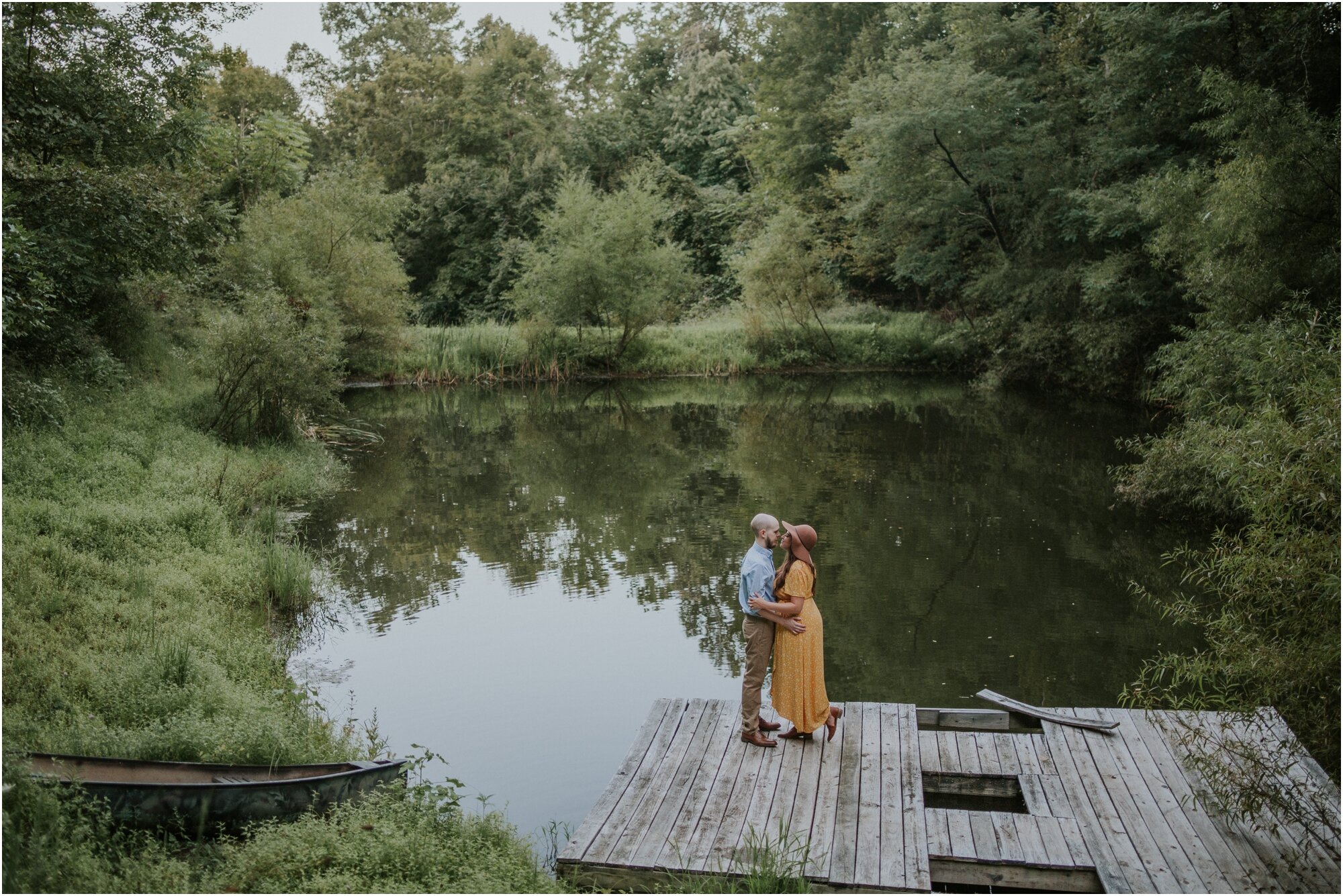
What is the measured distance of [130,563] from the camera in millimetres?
9227

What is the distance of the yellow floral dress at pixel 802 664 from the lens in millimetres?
6559

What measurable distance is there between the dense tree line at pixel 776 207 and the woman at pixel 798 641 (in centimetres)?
205

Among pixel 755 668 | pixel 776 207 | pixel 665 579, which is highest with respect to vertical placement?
pixel 776 207

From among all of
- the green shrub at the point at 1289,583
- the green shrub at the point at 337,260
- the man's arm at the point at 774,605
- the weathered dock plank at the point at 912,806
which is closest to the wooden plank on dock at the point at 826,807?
the weathered dock plank at the point at 912,806

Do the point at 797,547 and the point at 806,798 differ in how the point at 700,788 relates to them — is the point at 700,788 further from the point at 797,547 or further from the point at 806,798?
the point at 797,547

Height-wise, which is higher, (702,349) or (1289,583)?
(1289,583)

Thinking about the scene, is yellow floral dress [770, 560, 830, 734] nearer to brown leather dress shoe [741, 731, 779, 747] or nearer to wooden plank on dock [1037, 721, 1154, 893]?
brown leather dress shoe [741, 731, 779, 747]

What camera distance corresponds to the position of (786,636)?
6.62m

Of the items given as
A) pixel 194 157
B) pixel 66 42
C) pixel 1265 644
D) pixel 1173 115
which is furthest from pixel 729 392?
pixel 1265 644

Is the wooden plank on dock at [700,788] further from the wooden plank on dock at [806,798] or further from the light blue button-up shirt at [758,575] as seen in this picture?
the light blue button-up shirt at [758,575]

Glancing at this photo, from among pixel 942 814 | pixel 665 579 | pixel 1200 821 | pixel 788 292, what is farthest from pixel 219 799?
pixel 788 292

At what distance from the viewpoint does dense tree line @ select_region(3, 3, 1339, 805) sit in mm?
10898

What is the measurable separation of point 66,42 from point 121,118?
3.53 feet

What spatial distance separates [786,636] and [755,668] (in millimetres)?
296
